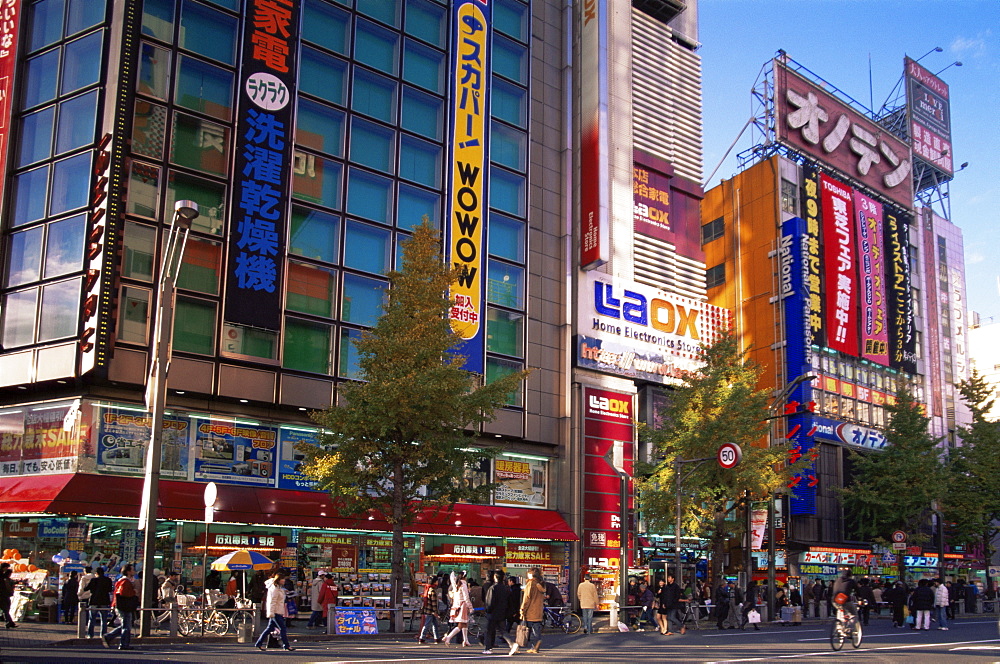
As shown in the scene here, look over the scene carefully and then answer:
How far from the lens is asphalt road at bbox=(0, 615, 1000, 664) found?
17547 mm

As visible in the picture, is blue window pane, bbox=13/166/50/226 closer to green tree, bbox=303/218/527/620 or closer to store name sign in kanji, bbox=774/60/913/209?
green tree, bbox=303/218/527/620

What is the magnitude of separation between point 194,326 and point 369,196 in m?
9.24

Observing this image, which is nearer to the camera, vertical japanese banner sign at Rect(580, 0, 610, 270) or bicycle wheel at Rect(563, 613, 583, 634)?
bicycle wheel at Rect(563, 613, 583, 634)

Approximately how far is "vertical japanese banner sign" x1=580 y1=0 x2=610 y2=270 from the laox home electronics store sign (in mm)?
1855

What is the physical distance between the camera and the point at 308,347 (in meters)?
34.6

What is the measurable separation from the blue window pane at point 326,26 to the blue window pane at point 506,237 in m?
9.43

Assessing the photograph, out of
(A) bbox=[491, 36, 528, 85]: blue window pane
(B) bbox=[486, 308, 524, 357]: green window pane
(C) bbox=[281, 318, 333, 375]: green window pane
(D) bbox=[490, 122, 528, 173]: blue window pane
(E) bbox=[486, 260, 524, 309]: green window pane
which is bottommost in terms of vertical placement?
(C) bbox=[281, 318, 333, 375]: green window pane

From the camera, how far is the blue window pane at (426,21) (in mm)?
40500

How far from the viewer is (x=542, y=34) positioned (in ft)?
151

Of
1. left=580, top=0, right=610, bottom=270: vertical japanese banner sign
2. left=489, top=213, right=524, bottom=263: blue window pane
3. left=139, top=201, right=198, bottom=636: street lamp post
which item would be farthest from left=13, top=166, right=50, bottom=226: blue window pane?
left=580, top=0, right=610, bottom=270: vertical japanese banner sign

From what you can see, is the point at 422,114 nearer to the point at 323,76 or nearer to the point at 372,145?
the point at 372,145

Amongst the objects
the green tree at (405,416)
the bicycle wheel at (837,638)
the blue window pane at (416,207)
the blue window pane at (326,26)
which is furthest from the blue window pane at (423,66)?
the bicycle wheel at (837,638)

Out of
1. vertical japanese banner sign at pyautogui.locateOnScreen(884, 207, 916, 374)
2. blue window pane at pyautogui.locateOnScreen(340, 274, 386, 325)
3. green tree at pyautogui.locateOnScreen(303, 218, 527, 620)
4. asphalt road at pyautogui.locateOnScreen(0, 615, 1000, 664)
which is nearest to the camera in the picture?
asphalt road at pyautogui.locateOnScreen(0, 615, 1000, 664)

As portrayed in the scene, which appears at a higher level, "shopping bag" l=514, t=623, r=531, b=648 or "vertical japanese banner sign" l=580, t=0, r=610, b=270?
"vertical japanese banner sign" l=580, t=0, r=610, b=270
